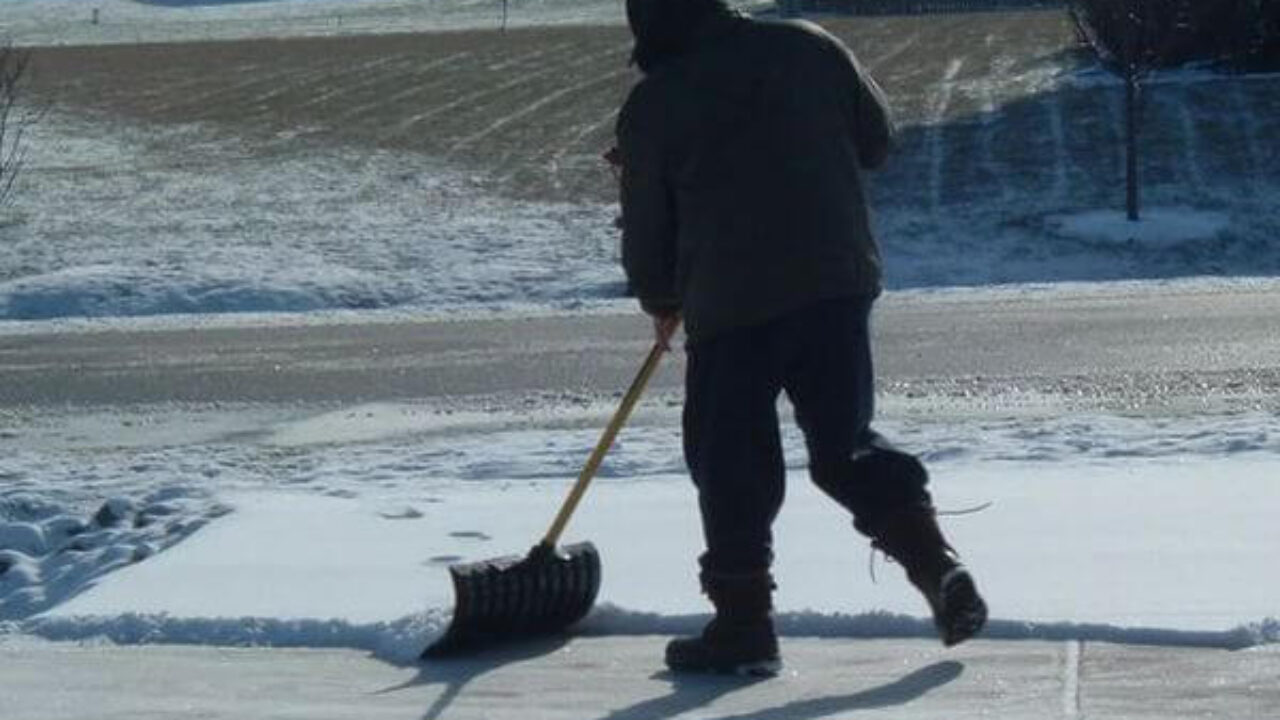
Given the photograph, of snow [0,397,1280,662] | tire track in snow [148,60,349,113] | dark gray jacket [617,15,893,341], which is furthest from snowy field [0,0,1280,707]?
dark gray jacket [617,15,893,341]

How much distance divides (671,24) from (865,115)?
0.57 m

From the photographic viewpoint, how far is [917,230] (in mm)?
25016

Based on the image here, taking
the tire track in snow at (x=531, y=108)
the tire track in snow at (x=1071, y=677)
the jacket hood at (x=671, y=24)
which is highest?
the jacket hood at (x=671, y=24)

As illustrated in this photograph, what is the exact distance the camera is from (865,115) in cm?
673

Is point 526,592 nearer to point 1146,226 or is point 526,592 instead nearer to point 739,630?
point 739,630

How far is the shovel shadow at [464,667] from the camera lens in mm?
6578

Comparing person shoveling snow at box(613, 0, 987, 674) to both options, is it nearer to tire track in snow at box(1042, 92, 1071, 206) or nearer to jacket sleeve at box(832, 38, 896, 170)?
jacket sleeve at box(832, 38, 896, 170)

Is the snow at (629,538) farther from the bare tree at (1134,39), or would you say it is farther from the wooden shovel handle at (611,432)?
the bare tree at (1134,39)

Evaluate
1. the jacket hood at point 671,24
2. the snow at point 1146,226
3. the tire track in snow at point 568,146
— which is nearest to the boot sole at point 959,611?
the jacket hood at point 671,24

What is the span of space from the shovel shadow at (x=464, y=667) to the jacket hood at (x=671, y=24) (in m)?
1.64

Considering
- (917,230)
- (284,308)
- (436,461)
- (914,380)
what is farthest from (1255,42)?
(436,461)

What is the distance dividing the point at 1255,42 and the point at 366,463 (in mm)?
26076

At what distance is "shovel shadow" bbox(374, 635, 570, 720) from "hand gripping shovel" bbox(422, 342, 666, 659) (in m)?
0.04

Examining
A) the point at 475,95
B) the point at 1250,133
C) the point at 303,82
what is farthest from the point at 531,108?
the point at 1250,133
